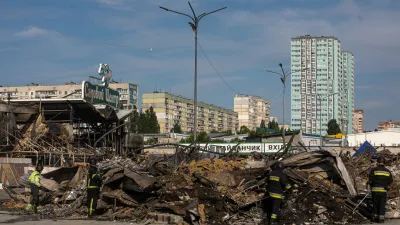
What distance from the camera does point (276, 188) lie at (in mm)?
12594

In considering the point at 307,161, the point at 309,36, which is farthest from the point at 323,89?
the point at 307,161

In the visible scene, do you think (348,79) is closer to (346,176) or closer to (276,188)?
(346,176)

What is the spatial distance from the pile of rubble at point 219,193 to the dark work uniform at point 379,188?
0.58 m

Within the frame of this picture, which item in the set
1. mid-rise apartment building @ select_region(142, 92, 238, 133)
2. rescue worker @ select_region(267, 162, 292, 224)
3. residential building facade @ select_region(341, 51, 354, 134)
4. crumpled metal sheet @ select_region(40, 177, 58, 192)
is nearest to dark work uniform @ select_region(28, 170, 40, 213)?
crumpled metal sheet @ select_region(40, 177, 58, 192)

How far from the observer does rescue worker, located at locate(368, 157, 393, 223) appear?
1292 centimetres

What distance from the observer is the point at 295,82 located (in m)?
132

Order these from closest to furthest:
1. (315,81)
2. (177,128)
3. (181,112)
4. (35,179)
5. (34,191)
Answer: (34,191) → (35,179) → (315,81) → (177,128) → (181,112)

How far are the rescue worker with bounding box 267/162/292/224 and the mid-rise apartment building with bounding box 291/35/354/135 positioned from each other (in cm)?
11758

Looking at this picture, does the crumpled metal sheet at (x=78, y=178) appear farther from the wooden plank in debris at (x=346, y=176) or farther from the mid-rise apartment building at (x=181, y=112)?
the mid-rise apartment building at (x=181, y=112)

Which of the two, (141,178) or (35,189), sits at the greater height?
(141,178)

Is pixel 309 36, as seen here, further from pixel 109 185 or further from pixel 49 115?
pixel 109 185

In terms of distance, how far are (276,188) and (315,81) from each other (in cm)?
12500

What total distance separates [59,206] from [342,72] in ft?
429

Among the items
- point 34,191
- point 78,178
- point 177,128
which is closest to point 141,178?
point 78,178
